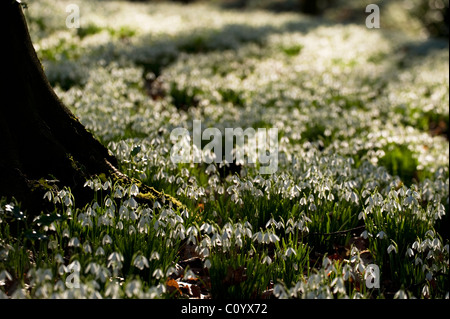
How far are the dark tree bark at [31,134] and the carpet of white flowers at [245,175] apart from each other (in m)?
0.18

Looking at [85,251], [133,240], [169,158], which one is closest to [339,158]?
[169,158]

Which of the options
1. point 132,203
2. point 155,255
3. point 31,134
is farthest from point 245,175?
point 31,134

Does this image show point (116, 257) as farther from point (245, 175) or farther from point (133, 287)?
point (245, 175)

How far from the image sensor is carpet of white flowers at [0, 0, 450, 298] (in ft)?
9.61

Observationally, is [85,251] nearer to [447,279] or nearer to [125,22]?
[447,279]

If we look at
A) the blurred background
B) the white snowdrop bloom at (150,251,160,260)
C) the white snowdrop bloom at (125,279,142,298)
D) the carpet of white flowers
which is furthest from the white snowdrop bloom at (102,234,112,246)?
the blurred background

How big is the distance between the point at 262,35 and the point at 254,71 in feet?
17.1

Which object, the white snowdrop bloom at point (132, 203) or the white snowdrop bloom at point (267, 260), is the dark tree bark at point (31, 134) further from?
the white snowdrop bloom at point (267, 260)

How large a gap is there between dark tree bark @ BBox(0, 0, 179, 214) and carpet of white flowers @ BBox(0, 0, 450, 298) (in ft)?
0.59

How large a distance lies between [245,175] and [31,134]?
1.97 m

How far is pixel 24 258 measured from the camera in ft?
9.46

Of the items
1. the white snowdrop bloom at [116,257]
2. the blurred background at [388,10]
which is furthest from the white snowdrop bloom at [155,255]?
the blurred background at [388,10]

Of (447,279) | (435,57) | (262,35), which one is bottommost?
(447,279)

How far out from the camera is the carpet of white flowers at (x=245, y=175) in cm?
293
